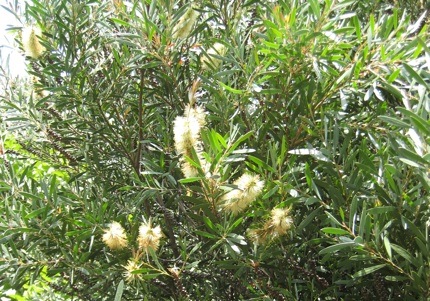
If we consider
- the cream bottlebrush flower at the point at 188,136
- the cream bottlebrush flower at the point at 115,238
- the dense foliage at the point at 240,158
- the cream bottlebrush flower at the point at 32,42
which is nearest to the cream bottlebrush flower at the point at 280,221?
the dense foliage at the point at 240,158

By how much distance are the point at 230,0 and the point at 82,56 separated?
0.47m

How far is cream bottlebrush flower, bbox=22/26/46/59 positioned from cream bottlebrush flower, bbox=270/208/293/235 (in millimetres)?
877

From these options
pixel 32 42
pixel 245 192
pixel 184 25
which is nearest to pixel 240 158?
pixel 245 192

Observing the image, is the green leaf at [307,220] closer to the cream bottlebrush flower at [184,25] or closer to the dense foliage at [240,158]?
the dense foliage at [240,158]

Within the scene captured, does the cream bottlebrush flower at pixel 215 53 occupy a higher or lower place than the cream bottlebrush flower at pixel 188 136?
higher

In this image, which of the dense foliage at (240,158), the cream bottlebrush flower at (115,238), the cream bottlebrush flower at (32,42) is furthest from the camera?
the cream bottlebrush flower at (32,42)

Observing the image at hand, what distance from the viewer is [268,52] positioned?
131 cm

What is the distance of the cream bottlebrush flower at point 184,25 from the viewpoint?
1.49m

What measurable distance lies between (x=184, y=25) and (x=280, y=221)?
60 centimetres

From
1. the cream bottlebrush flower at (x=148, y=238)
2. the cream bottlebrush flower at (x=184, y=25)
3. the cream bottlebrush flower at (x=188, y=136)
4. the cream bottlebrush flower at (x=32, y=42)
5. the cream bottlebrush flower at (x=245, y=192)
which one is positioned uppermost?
the cream bottlebrush flower at (x=184, y=25)

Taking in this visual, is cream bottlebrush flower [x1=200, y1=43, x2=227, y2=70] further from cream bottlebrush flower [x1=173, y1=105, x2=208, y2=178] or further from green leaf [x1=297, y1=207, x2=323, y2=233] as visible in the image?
green leaf [x1=297, y1=207, x2=323, y2=233]

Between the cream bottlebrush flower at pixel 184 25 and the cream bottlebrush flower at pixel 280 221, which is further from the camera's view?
the cream bottlebrush flower at pixel 184 25

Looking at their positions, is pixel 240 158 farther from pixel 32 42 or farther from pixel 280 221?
pixel 32 42

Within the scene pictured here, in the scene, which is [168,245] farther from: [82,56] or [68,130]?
[82,56]
